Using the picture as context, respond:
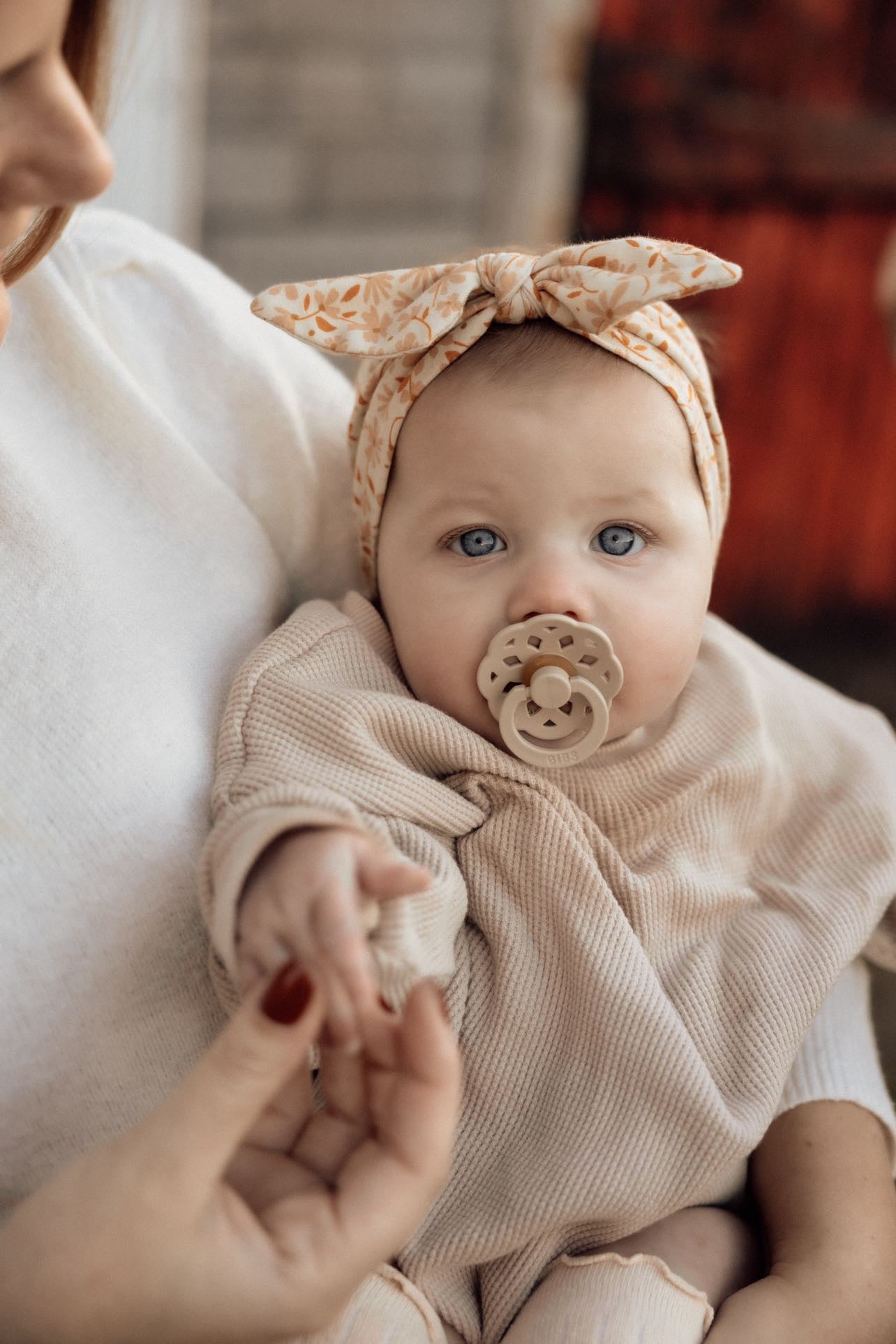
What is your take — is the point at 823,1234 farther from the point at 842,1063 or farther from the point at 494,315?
the point at 494,315

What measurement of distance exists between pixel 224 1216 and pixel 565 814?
0.40 m

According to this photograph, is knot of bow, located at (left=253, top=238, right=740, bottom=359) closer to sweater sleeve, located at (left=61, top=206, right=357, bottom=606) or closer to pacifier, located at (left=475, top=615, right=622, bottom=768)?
sweater sleeve, located at (left=61, top=206, right=357, bottom=606)

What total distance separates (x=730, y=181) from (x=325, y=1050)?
8.75 ft

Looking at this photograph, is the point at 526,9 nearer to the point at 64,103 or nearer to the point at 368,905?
the point at 64,103

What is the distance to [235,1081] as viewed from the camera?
0.66 m

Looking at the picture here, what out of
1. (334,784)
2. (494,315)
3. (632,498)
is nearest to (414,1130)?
(334,784)

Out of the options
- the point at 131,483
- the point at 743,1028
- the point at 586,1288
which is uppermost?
the point at 131,483

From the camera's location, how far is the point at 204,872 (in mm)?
800

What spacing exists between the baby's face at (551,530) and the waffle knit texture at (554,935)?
57mm

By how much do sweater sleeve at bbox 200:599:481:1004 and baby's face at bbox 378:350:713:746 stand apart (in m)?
0.07

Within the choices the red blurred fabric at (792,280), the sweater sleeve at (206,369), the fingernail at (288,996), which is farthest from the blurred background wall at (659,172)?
the fingernail at (288,996)

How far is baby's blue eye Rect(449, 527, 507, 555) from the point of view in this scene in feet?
3.29

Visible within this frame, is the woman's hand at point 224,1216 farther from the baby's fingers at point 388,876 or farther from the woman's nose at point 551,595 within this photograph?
the woman's nose at point 551,595

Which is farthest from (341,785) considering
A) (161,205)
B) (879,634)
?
(879,634)
